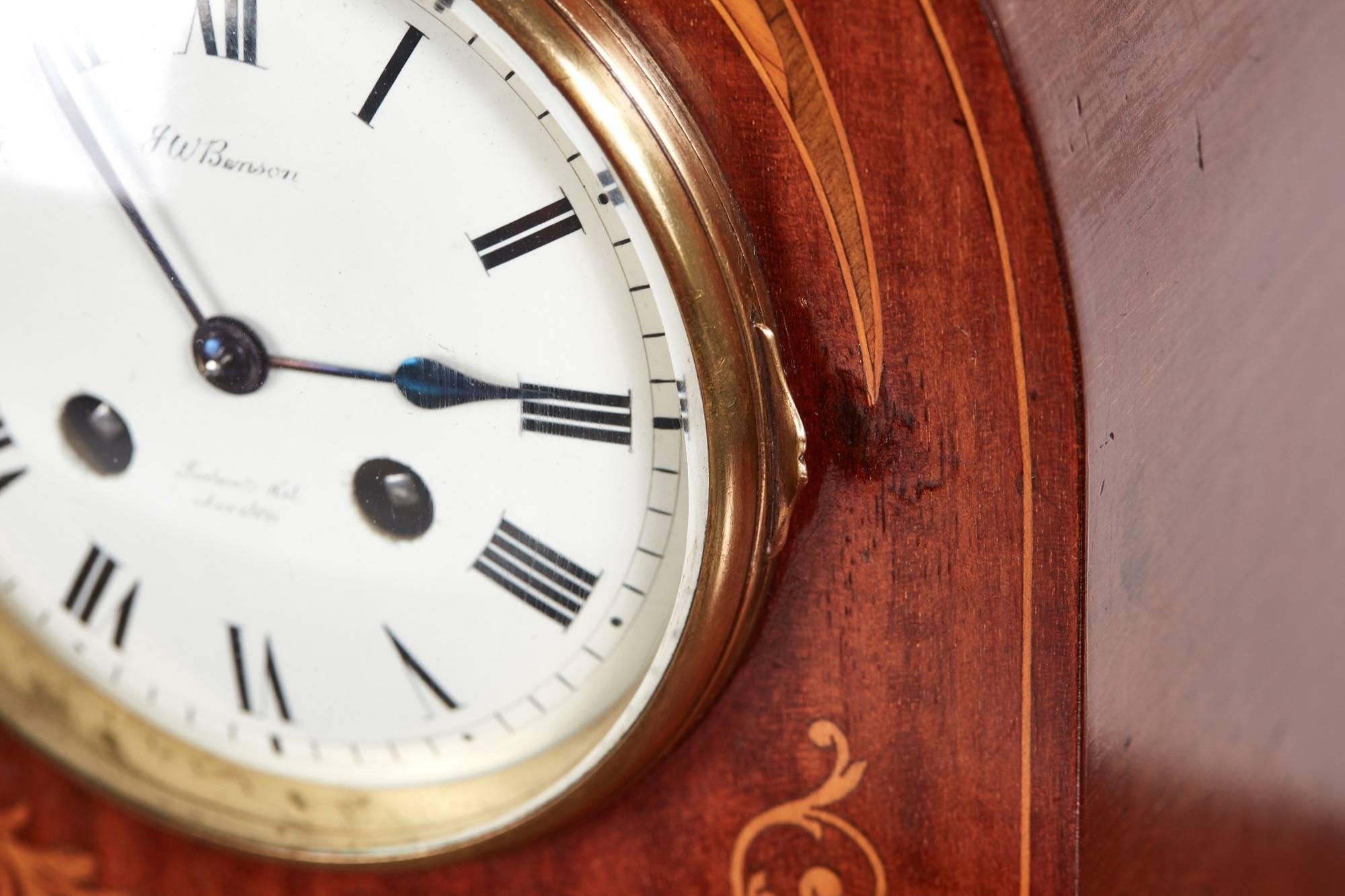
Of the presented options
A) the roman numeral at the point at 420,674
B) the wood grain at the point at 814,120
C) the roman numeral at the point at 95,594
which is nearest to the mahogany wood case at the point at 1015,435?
the wood grain at the point at 814,120

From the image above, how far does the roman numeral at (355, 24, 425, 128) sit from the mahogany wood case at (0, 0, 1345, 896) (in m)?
0.10

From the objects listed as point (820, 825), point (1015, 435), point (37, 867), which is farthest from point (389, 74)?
point (37, 867)

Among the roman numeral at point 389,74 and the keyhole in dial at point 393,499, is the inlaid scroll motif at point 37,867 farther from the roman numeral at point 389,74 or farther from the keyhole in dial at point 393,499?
the roman numeral at point 389,74

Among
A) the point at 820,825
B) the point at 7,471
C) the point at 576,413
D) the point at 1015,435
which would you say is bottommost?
the point at 820,825

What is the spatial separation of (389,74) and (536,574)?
249mm

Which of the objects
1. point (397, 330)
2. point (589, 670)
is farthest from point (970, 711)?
point (397, 330)

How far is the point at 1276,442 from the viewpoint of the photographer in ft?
2.21

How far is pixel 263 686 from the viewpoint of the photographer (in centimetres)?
73

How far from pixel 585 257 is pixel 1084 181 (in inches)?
8.4

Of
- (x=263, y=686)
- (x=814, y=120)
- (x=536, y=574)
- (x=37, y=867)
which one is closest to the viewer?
(x=814, y=120)

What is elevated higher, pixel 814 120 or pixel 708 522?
pixel 814 120

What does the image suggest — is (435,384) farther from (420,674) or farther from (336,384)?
(420,674)

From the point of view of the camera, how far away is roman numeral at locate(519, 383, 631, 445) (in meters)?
0.58

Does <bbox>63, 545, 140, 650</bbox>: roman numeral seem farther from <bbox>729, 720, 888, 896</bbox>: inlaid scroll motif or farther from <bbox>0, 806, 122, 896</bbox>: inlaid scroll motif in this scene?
<bbox>729, 720, 888, 896</bbox>: inlaid scroll motif
